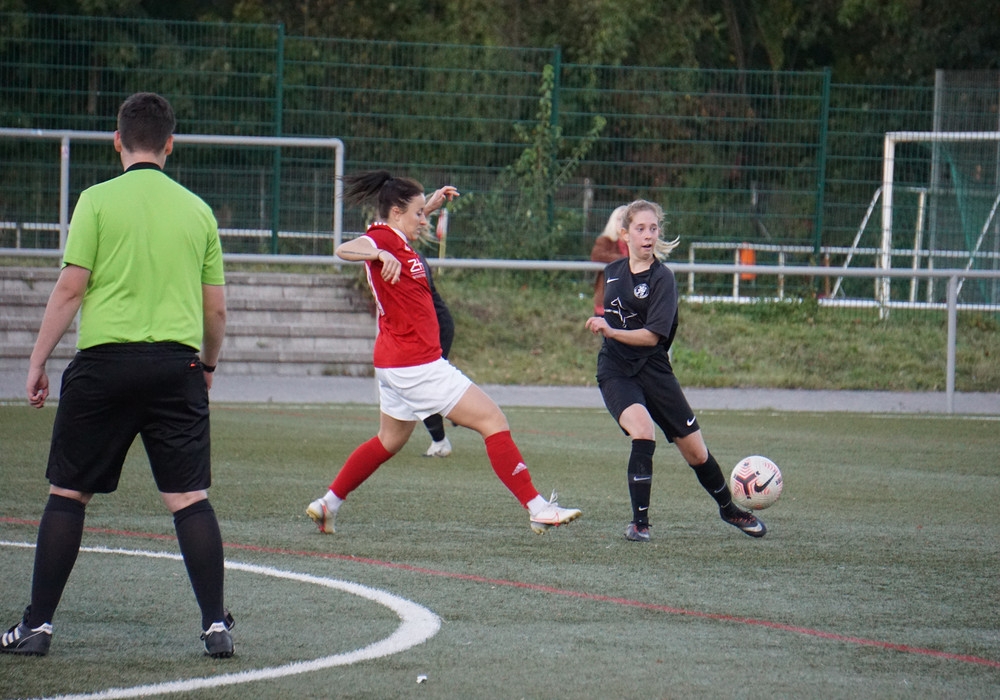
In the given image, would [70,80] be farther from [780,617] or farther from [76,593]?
[780,617]

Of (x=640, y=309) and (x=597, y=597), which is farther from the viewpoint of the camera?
(x=640, y=309)

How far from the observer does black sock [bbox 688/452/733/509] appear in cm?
661

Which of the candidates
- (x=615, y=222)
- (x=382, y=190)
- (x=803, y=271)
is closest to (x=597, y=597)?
(x=382, y=190)

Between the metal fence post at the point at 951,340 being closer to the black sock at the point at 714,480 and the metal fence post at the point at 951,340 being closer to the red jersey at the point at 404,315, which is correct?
the black sock at the point at 714,480

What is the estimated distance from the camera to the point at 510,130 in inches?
679

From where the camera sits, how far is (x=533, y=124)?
1728 cm

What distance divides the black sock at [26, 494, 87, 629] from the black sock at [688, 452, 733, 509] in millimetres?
3340

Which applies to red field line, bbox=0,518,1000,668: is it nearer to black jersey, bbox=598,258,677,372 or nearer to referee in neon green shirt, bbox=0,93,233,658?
referee in neon green shirt, bbox=0,93,233,658

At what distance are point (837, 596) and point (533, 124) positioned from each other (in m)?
12.6

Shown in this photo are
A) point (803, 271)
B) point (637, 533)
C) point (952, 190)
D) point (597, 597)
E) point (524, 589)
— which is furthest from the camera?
point (952, 190)

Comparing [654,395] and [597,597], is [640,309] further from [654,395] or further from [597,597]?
[597,597]

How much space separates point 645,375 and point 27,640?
134 inches

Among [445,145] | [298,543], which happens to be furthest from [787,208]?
[298,543]

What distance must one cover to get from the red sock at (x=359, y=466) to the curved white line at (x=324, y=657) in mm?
897
